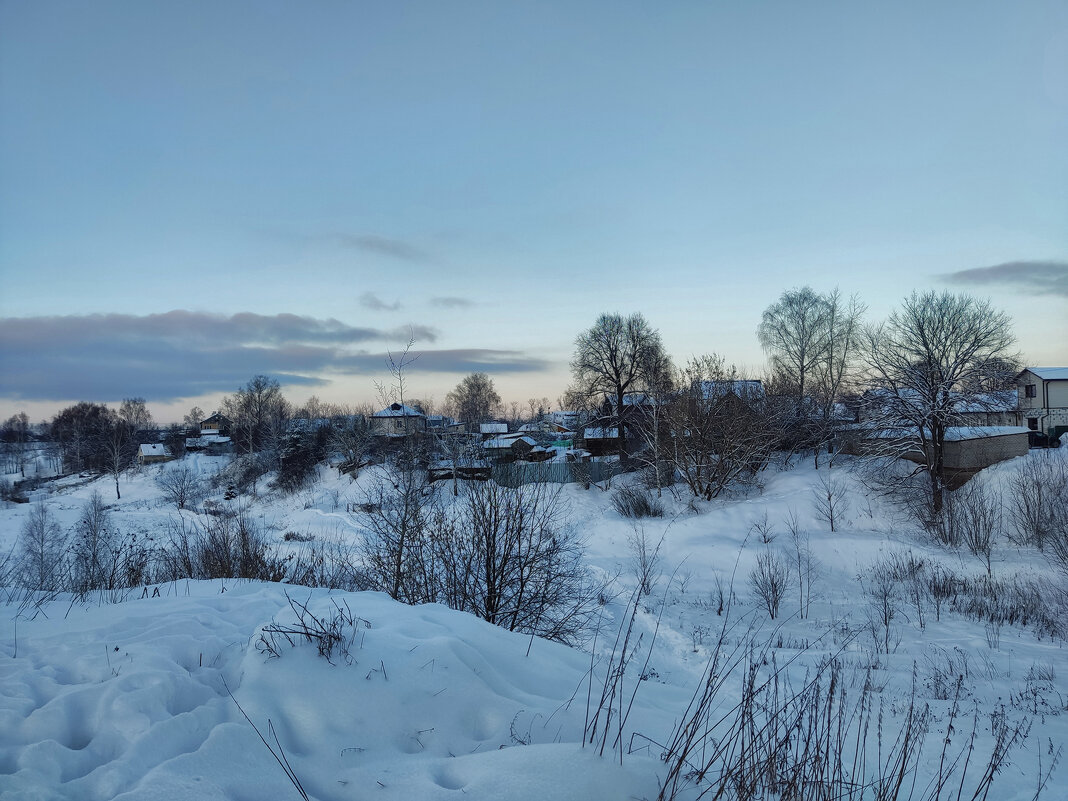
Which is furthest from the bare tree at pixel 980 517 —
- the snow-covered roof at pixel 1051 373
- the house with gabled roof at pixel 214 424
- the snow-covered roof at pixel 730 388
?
the house with gabled roof at pixel 214 424

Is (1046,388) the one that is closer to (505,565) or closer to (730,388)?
(730,388)

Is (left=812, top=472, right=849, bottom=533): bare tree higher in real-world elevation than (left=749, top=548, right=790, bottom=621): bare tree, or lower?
higher

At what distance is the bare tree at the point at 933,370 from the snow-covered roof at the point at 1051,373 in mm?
26459

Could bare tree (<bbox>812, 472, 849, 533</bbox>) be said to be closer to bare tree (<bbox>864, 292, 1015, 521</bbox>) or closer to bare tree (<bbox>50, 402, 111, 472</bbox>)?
bare tree (<bbox>864, 292, 1015, 521</bbox>)

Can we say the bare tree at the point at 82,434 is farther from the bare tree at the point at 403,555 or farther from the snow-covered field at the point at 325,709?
the snow-covered field at the point at 325,709

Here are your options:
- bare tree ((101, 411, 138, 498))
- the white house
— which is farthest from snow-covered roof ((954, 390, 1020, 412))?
bare tree ((101, 411, 138, 498))

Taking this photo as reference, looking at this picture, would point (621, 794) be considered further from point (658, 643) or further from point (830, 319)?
point (830, 319)

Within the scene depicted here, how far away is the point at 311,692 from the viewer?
3.77 metres

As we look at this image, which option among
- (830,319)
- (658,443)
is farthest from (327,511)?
(830,319)

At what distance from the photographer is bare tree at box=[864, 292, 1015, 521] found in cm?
2411

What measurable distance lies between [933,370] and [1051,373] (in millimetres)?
32413

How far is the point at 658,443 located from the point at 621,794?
3062 centimetres

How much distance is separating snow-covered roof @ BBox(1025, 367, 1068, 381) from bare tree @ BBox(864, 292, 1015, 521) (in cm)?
2646

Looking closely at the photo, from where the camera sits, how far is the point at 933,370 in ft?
80.7
